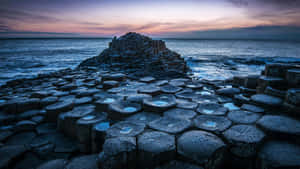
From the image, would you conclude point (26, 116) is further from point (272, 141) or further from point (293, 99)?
point (293, 99)

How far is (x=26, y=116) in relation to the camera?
314cm

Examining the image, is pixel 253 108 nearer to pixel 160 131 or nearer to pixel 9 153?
pixel 160 131

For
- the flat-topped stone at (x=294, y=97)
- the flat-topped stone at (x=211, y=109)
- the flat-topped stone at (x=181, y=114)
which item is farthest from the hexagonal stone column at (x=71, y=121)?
the flat-topped stone at (x=294, y=97)

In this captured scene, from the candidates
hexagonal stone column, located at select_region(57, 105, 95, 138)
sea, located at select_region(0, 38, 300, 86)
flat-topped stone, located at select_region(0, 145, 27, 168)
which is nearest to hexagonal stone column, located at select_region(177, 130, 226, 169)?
hexagonal stone column, located at select_region(57, 105, 95, 138)

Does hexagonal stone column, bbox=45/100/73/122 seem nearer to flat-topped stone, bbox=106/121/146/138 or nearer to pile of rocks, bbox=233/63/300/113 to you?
flat-topped stone, bbox=106/121/146/138

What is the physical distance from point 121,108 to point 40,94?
2529mm

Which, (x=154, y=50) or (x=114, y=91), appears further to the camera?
(x=154, y=50)

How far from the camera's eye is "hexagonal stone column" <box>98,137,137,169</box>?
1693 mm

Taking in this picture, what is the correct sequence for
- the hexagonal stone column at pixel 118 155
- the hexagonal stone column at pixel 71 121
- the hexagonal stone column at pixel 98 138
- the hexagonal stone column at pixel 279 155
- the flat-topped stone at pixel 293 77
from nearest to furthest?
1. the hexagonal stone column at pixel 279 155
2. the hexagonal stone column at pixel 118 155
3. the hexagonal stone column at pixel 98 138
4. the hexagonal stone column at pixel 71 121
5. the flat-topped stone at pixel 293 77

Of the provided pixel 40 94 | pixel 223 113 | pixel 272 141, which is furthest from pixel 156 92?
pixel 40 94

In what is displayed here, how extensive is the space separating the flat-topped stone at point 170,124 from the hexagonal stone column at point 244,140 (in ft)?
1.78

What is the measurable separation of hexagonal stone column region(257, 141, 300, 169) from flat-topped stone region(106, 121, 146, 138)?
1.48 metres

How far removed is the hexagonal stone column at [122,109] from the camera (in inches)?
104

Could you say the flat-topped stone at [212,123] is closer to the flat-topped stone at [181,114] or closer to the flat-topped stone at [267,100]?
the flat-topped stone at [181,114]
